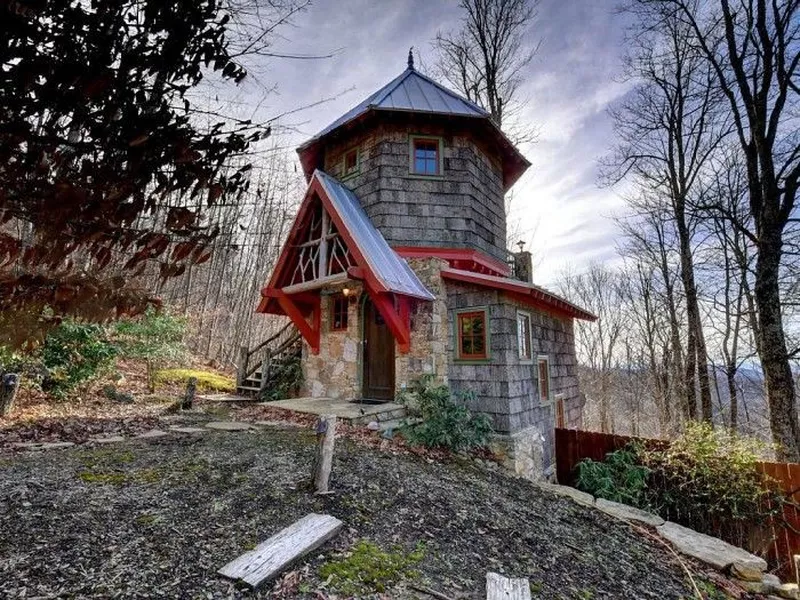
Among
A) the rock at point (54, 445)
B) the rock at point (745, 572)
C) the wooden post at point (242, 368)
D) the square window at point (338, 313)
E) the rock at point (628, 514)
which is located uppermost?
the square window at point (338, 313)

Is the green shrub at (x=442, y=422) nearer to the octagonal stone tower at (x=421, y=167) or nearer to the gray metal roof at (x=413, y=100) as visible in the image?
the octagonal stone tower at (x=421, y=167)

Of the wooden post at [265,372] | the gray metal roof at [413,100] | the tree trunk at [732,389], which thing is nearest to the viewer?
the gray metal roof at [413,100]

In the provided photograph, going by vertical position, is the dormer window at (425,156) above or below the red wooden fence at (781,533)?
above

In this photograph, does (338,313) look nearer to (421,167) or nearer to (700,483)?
(421,167)

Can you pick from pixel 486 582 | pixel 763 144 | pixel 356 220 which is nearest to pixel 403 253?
pixel 356 220

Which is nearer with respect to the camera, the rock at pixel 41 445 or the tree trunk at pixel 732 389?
the rock at pixel 41 445

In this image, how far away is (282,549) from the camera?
2715 millimetres

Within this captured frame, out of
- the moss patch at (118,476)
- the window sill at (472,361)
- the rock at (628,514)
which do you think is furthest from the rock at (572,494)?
the moss patch at (118,476)

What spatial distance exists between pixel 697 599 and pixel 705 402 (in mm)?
9432

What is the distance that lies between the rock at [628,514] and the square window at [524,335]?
269 centimetres

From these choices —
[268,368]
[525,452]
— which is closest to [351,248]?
[268,368]

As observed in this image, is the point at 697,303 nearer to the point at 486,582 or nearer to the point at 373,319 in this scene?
the point at 373,319

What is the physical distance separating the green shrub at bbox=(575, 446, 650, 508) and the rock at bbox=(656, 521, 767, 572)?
1352 millimetres

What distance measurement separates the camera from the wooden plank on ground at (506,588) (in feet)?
8.79
